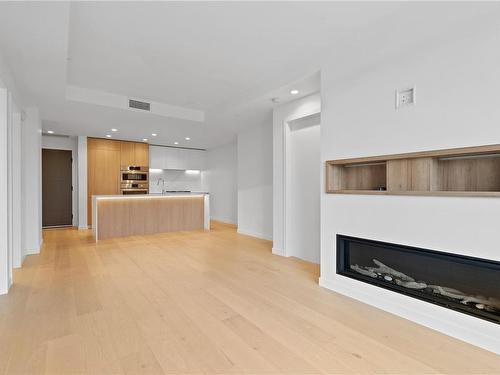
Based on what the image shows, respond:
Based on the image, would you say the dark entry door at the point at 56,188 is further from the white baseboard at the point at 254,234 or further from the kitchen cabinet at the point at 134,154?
the white baseboard at the point at 254,234

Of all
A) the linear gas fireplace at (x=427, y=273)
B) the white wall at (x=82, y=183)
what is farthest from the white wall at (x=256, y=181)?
the white wall at (x=82, y=183)

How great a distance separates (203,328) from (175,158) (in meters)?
7.35

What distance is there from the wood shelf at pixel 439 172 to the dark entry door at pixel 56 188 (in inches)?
297

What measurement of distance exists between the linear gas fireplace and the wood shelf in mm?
503

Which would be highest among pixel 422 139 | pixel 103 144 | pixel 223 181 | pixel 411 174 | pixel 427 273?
pixel 103 144

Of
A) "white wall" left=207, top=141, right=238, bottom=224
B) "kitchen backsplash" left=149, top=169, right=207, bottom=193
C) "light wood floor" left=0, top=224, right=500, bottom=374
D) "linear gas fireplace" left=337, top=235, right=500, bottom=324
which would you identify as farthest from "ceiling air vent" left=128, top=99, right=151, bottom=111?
"kitchen backsplash" left=149, top=169, right=207, bottom=193

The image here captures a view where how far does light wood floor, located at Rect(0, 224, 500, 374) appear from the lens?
1.67 m

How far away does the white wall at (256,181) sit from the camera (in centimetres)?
561

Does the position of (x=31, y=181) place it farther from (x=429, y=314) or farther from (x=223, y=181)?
(x=429, y=314)

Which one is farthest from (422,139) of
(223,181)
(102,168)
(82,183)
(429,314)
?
(82,183)

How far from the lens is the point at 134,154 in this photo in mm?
7785

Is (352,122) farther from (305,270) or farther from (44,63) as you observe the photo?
(44,63)

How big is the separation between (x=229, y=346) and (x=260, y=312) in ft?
1.84

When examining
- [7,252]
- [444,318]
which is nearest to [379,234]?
[444,318]
